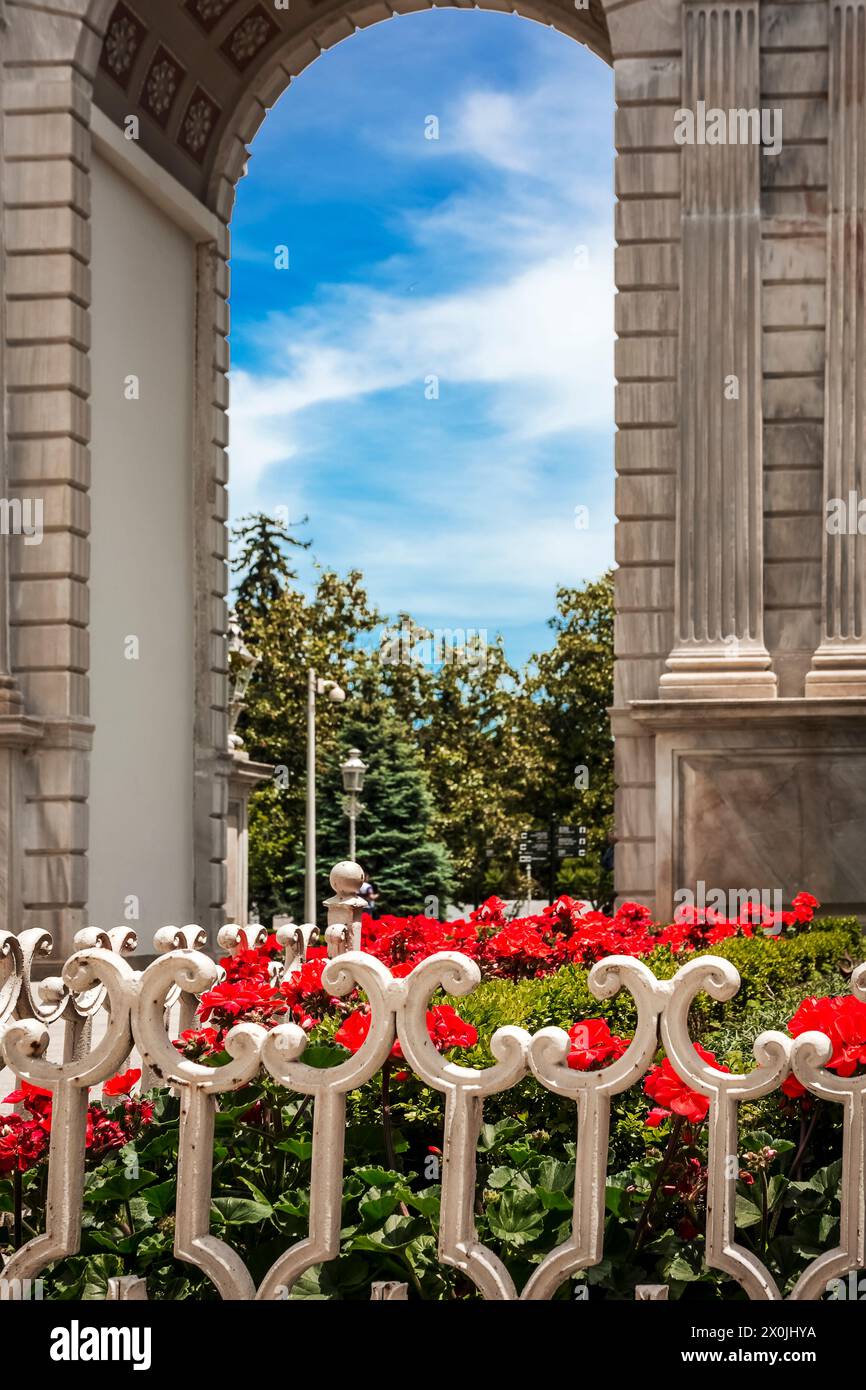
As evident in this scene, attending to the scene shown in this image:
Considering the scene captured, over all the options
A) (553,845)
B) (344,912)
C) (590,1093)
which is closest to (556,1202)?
(590,1093)

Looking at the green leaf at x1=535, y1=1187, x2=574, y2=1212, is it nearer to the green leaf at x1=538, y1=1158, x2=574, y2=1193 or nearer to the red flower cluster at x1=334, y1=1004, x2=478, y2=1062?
the green leaf at x1=538, y1=1158, x2=574, y2=1193

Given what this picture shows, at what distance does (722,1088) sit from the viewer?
3713 millimetres

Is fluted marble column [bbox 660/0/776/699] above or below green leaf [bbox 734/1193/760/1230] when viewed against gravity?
above

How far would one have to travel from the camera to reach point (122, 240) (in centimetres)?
2209

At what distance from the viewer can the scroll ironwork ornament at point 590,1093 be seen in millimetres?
3650

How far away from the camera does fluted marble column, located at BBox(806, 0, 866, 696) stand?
59.5 ft

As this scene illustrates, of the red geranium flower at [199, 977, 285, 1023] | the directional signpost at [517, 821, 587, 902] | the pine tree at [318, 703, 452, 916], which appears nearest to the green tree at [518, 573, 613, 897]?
the directional signpost at [517, 821, 587, 902]

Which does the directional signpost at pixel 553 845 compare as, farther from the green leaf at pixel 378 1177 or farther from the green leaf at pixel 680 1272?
the green leaf at pixel 680 1272

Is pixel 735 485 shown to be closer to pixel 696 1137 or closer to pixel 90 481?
pixel 90 481

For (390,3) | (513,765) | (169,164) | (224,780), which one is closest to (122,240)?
(169,164)

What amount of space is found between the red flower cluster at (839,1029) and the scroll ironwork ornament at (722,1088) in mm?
354

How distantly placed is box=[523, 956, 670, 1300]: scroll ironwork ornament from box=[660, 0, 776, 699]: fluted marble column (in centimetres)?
1449
